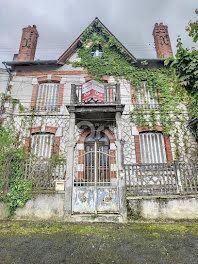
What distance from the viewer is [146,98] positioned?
10.0 metres

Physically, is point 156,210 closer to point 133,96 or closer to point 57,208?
point 57,208

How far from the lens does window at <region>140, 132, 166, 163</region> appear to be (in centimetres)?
873

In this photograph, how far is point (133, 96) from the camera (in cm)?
988

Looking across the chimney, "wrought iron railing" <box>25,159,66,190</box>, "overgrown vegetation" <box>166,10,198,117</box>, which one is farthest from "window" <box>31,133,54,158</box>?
"overgrown vegetation" <box>166,10,198,117</box>

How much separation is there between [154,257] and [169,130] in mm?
7073

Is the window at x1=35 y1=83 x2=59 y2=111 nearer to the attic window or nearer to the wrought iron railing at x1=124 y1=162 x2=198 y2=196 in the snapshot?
the attic window

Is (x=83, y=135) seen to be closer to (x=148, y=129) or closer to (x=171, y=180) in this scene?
(x=148, y=129)

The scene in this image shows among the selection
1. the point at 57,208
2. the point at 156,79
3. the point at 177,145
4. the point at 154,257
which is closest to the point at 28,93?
the point at 57,208

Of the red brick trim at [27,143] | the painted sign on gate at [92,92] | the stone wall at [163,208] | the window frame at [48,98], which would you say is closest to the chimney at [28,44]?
the window frame at [48,98]

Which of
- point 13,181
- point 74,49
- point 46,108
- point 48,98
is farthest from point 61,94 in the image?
point 13,181

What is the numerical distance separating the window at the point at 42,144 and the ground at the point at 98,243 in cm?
433

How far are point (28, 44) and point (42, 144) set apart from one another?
767 centimetres

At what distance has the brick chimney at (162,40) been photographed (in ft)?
37.6

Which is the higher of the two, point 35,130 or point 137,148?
point 35,130
